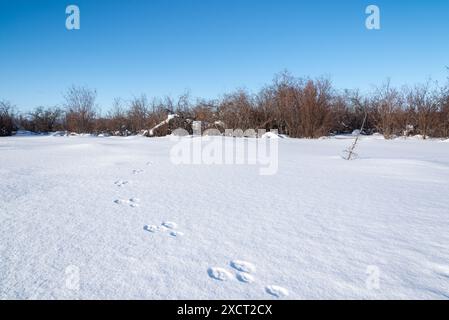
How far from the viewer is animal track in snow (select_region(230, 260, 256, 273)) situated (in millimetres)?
1433

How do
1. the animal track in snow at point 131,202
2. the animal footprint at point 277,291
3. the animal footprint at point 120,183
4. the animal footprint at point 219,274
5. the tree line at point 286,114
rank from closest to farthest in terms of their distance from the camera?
the animal footprint at point 277,291 → the animal footprint at point 219,274 → the animal track in snow at point 131,202 → the animal footprint at point 120,183 → the tree line at point 286,114

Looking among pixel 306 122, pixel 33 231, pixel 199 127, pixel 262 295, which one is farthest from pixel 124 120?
pixel 262 295

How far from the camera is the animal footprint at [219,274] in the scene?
1361 mm

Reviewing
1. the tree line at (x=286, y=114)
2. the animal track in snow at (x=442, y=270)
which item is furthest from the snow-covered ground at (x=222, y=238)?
the tree line at (x=286, y=114)

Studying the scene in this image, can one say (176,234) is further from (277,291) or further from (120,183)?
(120,183)

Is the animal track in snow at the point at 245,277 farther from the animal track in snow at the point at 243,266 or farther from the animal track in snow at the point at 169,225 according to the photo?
the animal track in snow at the point at 169,225

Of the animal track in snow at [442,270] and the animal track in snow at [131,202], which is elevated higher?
the animal track in snow at [131,202]

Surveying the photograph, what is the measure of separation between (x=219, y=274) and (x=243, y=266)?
0.14m

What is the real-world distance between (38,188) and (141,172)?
125 centimetres

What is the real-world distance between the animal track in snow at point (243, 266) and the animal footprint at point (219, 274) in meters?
0.07

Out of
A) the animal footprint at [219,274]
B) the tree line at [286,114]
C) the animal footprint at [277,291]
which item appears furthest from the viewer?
the tree line at [286,114]

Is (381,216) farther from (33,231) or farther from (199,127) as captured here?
(199,127)

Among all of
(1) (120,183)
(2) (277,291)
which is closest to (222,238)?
(2) (277,291)

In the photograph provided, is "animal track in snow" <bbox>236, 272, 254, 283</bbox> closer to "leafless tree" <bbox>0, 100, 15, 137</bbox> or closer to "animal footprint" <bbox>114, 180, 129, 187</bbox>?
"animal footprint" <bbox>114, 180, 129, 187</bbox>
